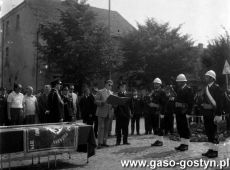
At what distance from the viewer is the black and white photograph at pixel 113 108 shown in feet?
25.0

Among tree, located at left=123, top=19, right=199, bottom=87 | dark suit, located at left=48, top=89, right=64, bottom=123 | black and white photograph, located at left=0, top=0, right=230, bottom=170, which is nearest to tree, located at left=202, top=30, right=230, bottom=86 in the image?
black and white photograph, located at left=0, top=0, right=230, bottom=170

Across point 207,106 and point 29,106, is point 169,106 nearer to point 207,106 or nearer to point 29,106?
point 207,106

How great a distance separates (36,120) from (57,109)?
3.07 meters

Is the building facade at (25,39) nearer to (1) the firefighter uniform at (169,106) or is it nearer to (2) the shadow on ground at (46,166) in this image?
(1) the firefighter uniform at (169,106)

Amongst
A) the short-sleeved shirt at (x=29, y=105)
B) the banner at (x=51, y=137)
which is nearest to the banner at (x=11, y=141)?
the banner at (x=51, y=137)

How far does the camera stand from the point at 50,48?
24.7 meters

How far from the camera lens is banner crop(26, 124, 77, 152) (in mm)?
7055

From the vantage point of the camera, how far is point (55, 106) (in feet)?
30.1

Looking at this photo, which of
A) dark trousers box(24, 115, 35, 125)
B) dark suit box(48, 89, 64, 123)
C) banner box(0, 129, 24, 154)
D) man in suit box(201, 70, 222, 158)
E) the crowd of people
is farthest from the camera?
dark trousers box(24, 115, 35, 125)

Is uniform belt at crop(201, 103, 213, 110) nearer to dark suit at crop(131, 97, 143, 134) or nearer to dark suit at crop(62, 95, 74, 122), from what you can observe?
→ dark suit at crop(62, 95, 74, 122)

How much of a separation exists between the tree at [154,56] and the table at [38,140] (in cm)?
2237

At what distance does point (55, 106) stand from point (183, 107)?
11.3ft

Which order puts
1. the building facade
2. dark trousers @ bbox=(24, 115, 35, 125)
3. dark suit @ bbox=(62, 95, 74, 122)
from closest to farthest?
dark suit @ bbox=(62, 95, 74, 122) < dark trousers @ bbox=(24, 115, 35, 125) < the building facade

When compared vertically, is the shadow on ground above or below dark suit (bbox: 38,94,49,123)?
below
